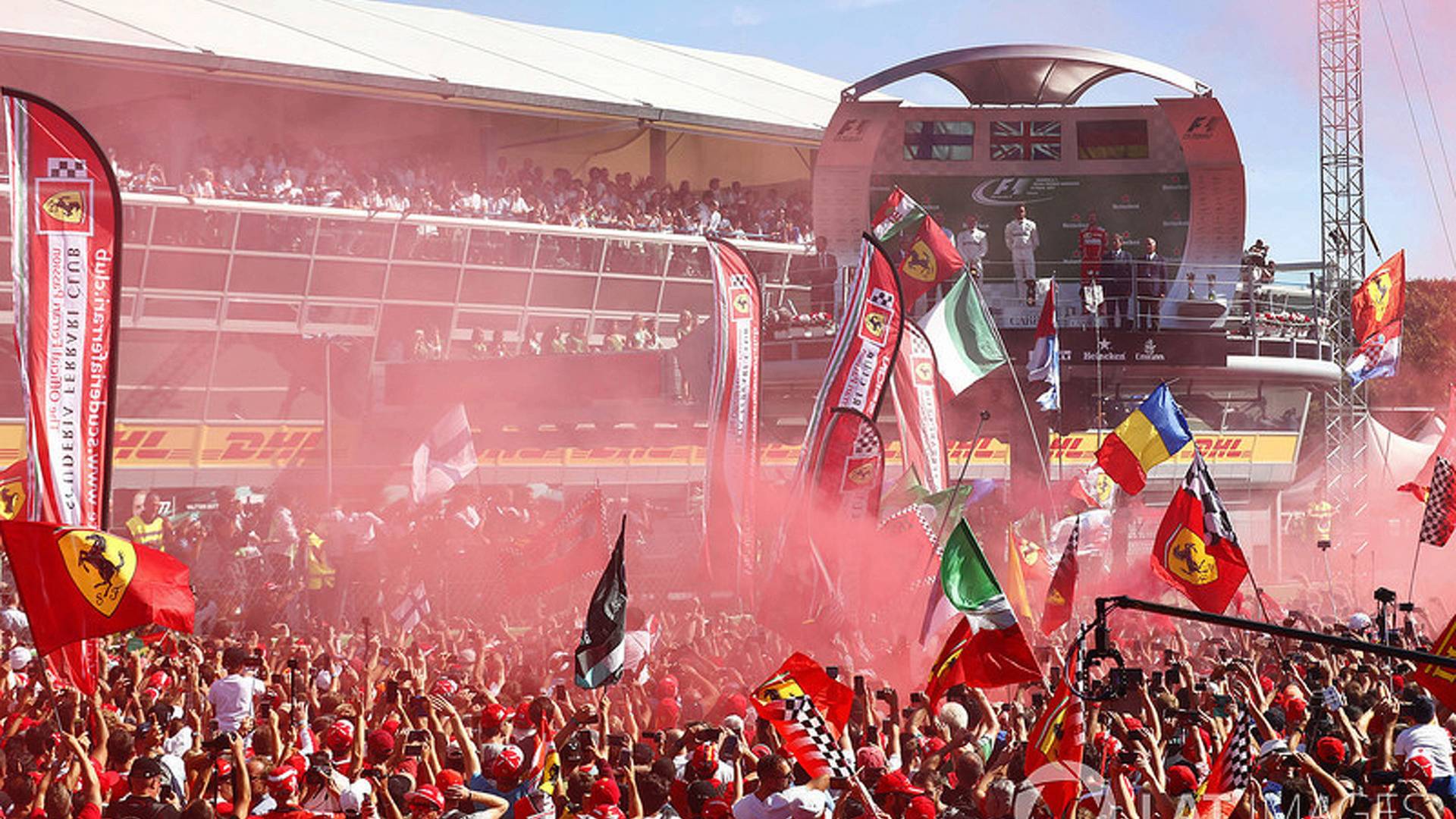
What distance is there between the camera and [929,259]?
2028 cm

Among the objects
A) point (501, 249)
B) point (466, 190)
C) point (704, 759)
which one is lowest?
point (704, 759)

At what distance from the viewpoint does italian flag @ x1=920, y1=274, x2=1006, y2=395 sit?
19297 mm

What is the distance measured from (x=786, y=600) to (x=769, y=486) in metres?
8.57

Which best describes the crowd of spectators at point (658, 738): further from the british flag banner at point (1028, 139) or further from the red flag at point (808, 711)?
the british flag banner at point (1028, 139)

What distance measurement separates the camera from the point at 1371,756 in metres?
8.60

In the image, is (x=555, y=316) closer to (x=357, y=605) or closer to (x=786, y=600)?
(x=357, y=605)

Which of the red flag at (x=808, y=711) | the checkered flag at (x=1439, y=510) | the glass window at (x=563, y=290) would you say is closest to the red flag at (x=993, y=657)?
the red flag at (x=808, y=711)

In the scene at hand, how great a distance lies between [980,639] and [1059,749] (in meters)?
1.55

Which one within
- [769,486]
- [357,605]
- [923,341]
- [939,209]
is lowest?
[357,605]

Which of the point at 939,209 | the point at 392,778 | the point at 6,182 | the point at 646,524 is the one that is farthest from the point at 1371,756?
the point at 6,182

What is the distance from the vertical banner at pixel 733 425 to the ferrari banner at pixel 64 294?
18.2 ft

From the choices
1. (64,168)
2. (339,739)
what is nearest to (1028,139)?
(64,168)

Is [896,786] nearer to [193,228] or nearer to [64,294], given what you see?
[64,294]

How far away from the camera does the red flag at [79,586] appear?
9.88m
